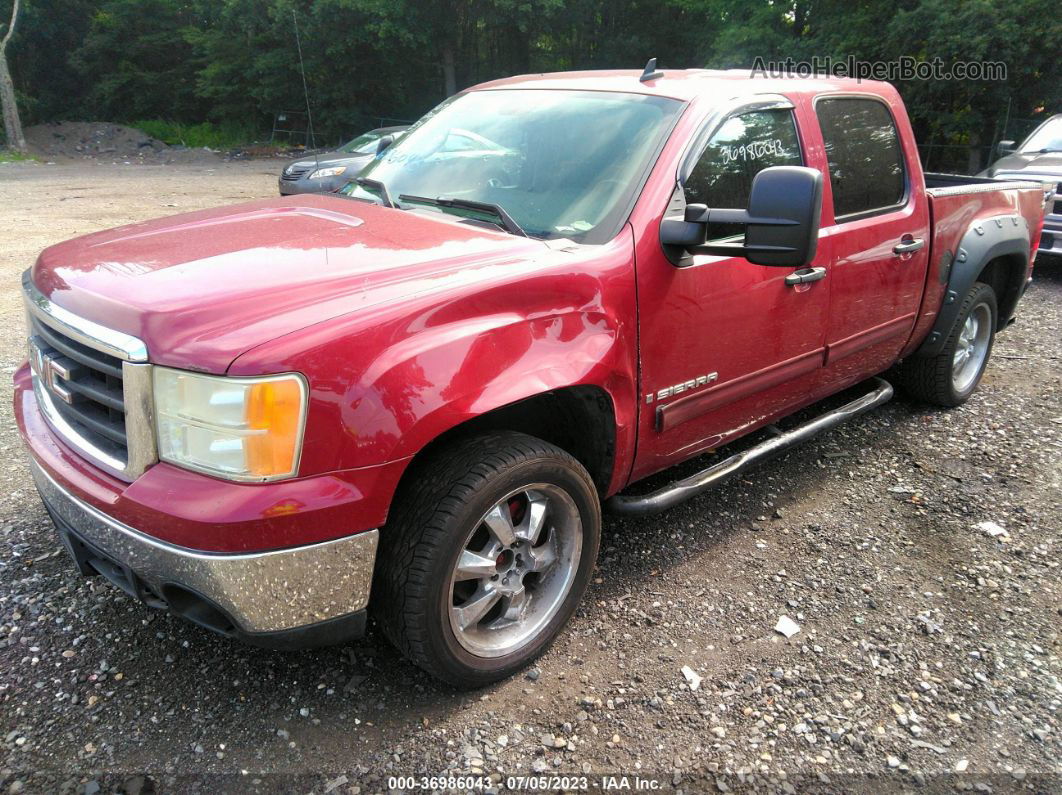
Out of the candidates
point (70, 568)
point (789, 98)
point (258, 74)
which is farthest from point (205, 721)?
point (258, 74)

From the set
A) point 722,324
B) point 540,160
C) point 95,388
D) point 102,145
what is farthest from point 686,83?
point 102,145

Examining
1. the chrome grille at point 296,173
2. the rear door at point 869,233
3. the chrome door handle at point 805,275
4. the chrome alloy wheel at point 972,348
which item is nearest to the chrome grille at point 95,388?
the chrome door handle at point 805,275

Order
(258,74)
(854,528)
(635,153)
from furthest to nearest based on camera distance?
(258,74) → (854,528) → (635,153)

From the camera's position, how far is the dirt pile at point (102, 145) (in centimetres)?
2936

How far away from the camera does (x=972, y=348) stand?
4.99 metres

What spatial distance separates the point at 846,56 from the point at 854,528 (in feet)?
60.7

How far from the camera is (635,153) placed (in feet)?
9.50

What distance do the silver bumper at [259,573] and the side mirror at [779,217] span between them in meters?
1.49

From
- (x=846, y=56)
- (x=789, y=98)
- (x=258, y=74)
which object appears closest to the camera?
(x=789, y=98)

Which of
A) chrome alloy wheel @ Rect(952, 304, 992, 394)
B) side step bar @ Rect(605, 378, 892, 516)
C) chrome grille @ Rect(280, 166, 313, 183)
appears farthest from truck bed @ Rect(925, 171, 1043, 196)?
chrome grille @ Rect(280, 166, 313, 183)

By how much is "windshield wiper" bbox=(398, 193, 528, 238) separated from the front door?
46 centimetres

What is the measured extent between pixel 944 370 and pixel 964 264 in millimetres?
664

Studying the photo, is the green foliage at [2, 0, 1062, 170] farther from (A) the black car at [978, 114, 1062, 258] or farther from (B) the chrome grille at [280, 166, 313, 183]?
(B) the chrome grille at [280, 166, 313, 183]

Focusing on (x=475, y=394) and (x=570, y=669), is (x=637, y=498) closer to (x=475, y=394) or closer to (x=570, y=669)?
(x=570, y=669)
